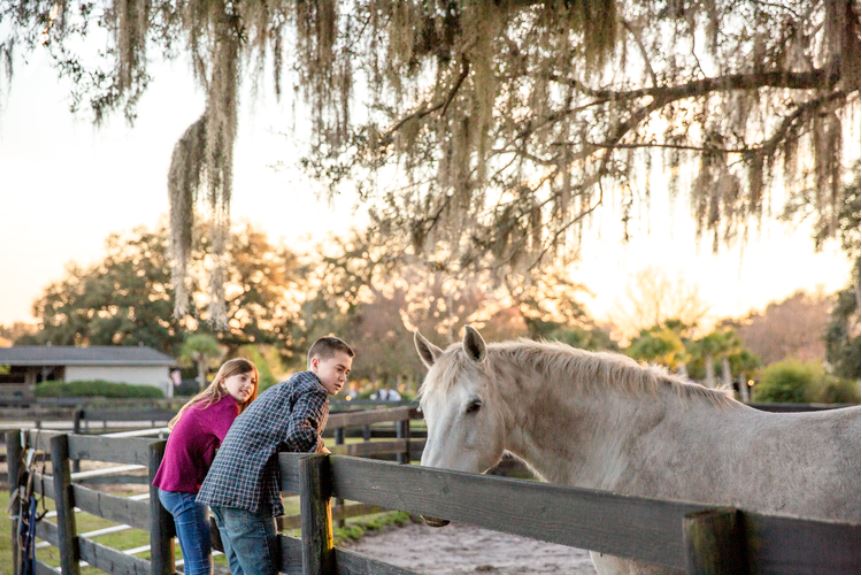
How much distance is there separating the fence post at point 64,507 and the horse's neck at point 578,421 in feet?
10.6

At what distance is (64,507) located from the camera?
5461 mm

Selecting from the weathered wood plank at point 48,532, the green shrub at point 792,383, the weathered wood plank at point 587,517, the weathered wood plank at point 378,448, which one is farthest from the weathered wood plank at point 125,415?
the green shrub at point 792,383

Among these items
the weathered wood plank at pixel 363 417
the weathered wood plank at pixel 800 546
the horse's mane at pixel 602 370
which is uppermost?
the horse's mane at pixel 602 370

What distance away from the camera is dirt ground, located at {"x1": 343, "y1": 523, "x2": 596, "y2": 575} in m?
7.34

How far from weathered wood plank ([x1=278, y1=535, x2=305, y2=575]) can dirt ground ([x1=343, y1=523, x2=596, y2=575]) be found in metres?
3.41

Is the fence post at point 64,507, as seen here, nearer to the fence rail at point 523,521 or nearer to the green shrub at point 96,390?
the fence rail at point 523,521

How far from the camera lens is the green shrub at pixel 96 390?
3816cm

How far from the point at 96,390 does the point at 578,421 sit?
38798 mm

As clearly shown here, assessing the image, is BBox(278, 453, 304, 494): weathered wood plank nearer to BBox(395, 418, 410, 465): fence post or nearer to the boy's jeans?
the boy's jeans

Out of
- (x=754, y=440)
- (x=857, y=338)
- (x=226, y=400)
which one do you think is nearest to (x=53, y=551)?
(x=226, y=400)

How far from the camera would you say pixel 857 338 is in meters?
25.0

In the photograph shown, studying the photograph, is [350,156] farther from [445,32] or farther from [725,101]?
[725,101]

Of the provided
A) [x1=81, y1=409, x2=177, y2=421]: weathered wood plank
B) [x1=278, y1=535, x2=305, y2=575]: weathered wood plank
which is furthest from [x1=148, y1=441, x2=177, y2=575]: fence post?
[x1=81, y1=409, x2=177, y2=421]: weathered wood plank

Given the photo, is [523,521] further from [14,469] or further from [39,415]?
[39,415]
